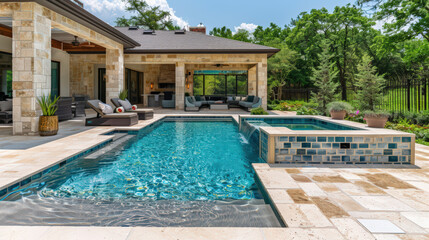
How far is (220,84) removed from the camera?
2125cm

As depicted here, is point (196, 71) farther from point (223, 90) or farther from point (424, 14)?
point (424, 14)

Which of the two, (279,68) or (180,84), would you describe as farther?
(279,68)

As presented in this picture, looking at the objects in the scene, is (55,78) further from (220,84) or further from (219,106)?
(220,84)

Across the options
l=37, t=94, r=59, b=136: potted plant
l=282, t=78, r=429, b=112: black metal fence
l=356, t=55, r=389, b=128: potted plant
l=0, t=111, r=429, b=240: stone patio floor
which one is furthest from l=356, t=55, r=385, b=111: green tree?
l=37, t=94, r=59, b=136: potted plant

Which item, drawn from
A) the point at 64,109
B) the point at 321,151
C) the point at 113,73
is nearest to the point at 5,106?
the point at 64,109

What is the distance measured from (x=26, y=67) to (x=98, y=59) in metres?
9.82

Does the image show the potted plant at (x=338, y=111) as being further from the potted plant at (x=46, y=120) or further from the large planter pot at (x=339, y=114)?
the potted plant at (x=46, y=120)

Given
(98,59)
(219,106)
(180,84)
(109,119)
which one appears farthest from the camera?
(98,59)

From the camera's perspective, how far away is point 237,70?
18922mm

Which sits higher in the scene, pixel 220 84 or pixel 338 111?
pixel 220 84

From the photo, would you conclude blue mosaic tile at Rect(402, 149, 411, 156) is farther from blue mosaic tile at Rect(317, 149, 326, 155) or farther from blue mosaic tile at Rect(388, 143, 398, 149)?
blue mosaic tile at Rect(317, 149, 326, 155)

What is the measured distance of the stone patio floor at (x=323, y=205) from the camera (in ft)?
6.42

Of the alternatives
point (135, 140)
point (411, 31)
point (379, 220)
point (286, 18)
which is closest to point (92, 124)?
point (135, 140)

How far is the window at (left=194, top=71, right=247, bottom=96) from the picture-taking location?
21.0m
